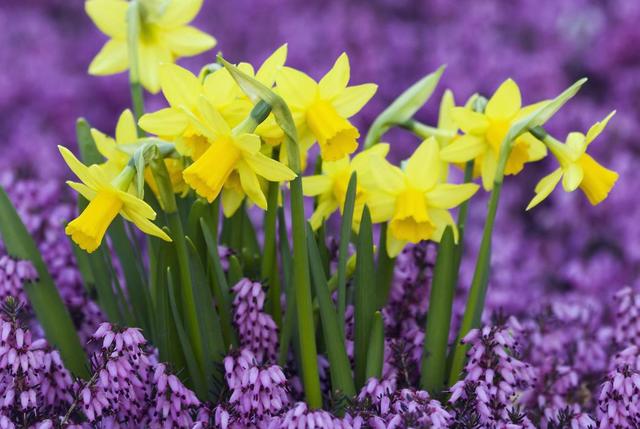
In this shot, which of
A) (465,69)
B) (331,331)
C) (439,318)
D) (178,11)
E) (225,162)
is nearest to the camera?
(225,162)

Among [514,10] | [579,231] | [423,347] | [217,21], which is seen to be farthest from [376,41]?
[423,347]

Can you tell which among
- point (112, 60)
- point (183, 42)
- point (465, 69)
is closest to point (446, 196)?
point (183, 42)

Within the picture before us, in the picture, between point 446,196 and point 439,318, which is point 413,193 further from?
point 439,318

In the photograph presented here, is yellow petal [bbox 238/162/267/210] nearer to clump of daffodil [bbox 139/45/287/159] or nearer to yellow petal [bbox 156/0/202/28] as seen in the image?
clump of daffodil [bbox 139/45/287/159]

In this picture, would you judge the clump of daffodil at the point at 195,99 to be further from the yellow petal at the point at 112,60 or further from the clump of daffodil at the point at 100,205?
the yellow petal at the point at 112,60

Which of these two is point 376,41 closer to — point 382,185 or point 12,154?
point 12,154

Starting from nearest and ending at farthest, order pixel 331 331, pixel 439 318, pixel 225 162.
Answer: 1. pixel 225 162
2. pixel 331 331
3. pixel 439 318
